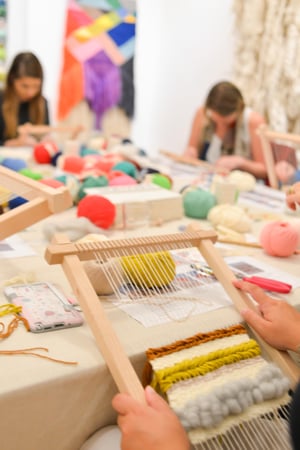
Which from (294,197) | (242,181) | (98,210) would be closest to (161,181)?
(242,181)

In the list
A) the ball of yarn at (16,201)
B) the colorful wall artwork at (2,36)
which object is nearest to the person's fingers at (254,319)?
the ball of yarn at (16,201)

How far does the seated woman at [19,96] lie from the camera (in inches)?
116

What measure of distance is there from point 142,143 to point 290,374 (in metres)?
3.89

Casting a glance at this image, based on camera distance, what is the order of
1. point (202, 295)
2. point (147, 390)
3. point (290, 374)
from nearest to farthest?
point (147, 390), point (290, 374), point (202, 295)

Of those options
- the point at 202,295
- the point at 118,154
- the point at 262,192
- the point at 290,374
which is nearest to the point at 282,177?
the point at 262,192

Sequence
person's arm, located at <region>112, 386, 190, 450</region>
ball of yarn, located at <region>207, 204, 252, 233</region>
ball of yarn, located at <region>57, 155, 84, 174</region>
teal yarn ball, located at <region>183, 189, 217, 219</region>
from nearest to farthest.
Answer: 1. person's arm, located at <region>112, 386, 190, 450</region>
2. ball of yarn, located at <region>207, 204, 252, 233</region>
3. teal yarn ball, located at <region>183, 189, 217, 219</region>
4. ball of yarn, located at <region>57, 155, 84, 174</region>

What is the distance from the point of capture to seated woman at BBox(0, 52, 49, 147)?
2945 mm

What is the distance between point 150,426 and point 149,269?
0.39 m

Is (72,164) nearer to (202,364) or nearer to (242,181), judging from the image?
(242,181)

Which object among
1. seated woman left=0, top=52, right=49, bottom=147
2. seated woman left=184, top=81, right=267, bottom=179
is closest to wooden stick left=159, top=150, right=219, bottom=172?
seated woman left=184, top=81, right=267, bottom=179

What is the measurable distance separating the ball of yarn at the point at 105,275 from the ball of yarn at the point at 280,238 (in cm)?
51

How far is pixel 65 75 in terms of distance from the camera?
4102mm

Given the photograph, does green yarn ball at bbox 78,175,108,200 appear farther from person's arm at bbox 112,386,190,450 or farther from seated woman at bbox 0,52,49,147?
seated woman at bbox 0,52,49,147

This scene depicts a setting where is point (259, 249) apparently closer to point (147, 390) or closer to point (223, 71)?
point (147, 390)
